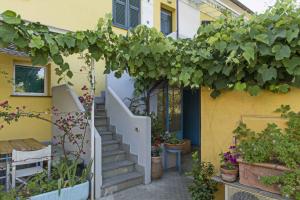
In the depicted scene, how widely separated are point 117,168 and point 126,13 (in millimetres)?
5962

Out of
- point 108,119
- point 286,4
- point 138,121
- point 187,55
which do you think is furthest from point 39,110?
point 286,4

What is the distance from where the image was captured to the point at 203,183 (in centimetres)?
483

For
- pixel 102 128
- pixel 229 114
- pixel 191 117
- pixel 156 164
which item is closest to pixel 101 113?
pixel 102 128

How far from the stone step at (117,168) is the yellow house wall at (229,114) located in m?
2.36

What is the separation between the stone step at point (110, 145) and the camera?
7100 millimetres

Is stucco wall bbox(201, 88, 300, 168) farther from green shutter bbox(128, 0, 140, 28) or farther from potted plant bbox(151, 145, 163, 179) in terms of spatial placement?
green shutter bbox(128, 0, 140, 28)

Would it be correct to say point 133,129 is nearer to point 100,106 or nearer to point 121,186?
point 121,186

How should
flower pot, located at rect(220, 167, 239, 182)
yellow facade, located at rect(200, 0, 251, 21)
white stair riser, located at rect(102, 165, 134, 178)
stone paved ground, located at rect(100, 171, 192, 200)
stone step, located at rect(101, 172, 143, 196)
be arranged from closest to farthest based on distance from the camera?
flower pot, located at rect(220, 167, 239, 182) → stone paved ground, located at rect(100, 171, 192, 200) → stone step, located at rect(101, 172, 143, 196) → white stair riser, located at rect(102, 165, 134, 178) → yellow facade, located at rect(200, 0, 251, 21)

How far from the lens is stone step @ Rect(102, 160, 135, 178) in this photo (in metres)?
6.39

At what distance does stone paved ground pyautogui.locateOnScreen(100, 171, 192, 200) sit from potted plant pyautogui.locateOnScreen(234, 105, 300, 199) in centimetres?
235

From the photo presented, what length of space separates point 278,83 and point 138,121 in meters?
3.78

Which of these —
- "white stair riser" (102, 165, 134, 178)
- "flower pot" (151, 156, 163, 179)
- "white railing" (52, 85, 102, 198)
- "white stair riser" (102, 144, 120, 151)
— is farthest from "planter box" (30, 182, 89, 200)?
"flower pot" (151, 156, 163, 179)

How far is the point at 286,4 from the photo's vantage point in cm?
363

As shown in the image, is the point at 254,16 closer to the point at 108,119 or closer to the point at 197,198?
the point at 197,198
